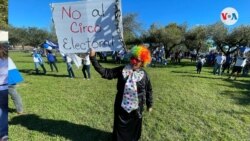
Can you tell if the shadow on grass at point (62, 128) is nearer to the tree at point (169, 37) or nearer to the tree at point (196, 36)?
the tree at point (169, 37)

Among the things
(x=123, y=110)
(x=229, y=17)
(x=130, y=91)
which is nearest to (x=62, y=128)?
(x=123, y=110)

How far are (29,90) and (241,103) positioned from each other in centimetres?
627

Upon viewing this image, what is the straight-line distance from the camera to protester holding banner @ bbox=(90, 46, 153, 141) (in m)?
3.79

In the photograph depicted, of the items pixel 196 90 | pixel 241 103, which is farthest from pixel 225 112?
pixel 196 90

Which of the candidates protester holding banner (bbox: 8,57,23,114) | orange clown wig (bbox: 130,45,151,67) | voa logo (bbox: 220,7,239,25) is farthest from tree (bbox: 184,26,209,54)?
orange clown wig (bbox: 130,45,151,67)

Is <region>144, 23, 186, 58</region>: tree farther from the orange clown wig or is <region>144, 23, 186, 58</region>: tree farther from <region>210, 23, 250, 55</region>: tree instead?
the orange clown wig

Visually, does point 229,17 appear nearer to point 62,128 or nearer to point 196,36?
point 62,128

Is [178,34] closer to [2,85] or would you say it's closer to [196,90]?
[196,90]

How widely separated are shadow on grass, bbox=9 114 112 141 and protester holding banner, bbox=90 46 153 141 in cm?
88

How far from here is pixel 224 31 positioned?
20.4 m

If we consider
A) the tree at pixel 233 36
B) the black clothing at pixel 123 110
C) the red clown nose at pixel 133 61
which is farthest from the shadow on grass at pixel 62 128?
the tree at pixel 233 36

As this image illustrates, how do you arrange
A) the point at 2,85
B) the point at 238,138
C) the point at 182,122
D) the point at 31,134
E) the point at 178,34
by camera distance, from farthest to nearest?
the point at 178,34 → the point at 182,122 → the point at 238,138 → the point at 31,134 → the point at 2,85

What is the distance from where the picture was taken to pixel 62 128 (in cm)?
521

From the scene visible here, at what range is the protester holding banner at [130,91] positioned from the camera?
12.4ft
